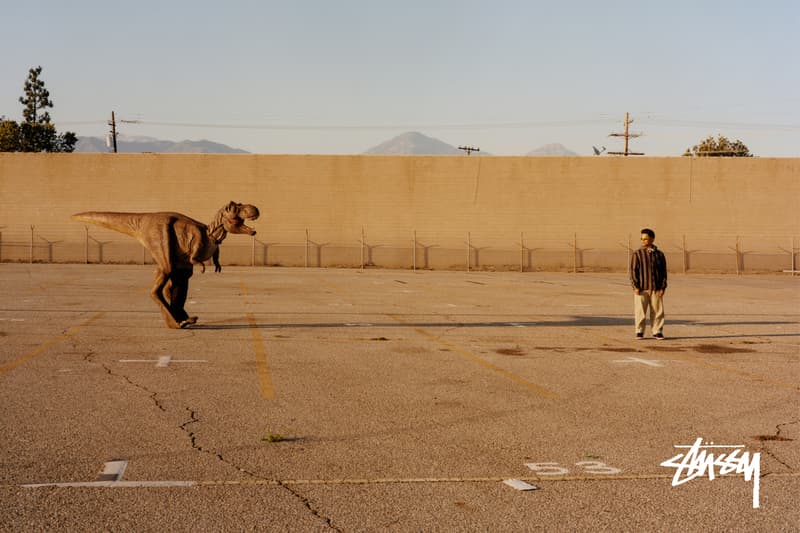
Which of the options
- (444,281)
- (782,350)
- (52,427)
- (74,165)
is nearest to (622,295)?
(444,281)

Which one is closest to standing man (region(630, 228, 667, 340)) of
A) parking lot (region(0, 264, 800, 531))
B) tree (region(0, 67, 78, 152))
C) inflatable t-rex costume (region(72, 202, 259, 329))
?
parking lot (region(0, 264, 800, 531))

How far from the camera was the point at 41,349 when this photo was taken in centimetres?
1296

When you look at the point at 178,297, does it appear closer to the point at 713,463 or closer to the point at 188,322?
the point at 188,322

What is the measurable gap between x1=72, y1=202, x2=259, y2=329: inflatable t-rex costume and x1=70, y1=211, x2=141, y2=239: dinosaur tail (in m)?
0.09

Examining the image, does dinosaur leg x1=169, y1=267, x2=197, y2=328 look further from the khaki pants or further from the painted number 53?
the painted number 53

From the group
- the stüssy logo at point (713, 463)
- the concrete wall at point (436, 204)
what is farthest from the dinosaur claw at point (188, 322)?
the concrete wall at point (436, 204)

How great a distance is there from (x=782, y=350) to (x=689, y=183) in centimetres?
3147

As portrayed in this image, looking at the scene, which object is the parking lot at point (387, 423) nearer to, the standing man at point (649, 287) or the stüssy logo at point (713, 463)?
the stüssy logo at point (713, 463)

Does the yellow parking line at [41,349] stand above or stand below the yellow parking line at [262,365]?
above

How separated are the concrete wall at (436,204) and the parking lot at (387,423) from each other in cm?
2549

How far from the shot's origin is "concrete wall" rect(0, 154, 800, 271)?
43.8m

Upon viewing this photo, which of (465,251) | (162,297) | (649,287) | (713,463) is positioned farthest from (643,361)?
(465,251)

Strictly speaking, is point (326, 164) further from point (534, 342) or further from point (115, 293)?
point (534, 342)

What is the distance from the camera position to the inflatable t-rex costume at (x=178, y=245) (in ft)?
51.5
